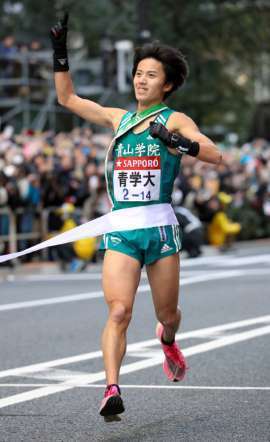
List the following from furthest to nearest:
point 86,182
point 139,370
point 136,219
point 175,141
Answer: point 86,182 < point 139,370 < point 136,219 < point 175,141

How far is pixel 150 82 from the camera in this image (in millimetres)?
7414

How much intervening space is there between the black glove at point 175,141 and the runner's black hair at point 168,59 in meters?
0.61

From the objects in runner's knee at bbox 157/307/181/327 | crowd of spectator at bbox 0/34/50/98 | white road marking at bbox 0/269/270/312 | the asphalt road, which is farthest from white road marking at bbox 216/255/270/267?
runner's knee at bbox 157/307/181/327

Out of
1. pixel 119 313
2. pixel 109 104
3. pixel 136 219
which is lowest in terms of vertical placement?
pixel 109 104

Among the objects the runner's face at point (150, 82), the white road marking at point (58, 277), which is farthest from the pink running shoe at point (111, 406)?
the white road marking at point (58, 277)

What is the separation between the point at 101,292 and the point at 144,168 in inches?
373

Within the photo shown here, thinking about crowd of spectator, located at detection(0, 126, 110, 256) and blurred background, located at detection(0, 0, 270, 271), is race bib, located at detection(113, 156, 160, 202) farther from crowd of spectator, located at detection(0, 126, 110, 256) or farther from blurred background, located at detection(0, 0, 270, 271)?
blurred background, located at detection(0, 0, 270, 271)

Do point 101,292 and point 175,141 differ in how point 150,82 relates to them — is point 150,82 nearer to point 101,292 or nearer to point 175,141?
point 175,141

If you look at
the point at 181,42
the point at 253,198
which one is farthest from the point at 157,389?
the point at 181,42

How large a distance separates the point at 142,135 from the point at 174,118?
20 cm

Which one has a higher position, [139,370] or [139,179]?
[139,179]

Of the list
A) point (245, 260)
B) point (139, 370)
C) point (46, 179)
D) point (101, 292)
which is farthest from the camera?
point (245, 260)

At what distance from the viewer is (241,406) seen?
7828 mm

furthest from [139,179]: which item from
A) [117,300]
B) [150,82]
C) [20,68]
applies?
[20,68]
